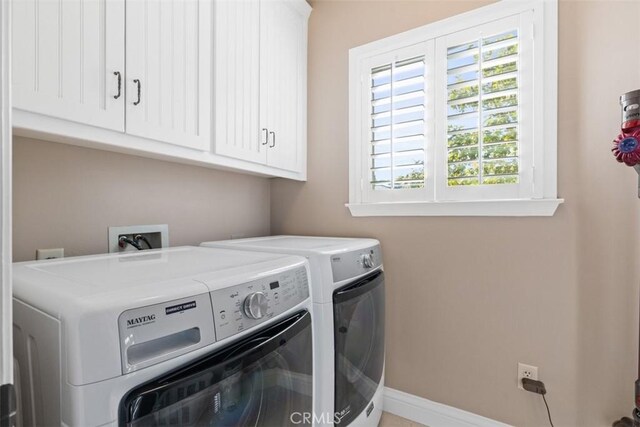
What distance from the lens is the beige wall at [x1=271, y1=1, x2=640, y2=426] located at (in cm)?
129

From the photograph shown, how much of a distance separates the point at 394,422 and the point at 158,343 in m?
1.56

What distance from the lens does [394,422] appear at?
5.57 ft

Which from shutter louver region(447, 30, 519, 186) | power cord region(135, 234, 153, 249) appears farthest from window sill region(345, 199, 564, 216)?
power cord region(135, 234, 153, 249)

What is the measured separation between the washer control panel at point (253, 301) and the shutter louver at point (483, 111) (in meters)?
1.11

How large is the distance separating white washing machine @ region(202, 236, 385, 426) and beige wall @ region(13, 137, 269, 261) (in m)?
0.35

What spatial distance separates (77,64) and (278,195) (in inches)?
54.0

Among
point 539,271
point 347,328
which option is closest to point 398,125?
point 539,271

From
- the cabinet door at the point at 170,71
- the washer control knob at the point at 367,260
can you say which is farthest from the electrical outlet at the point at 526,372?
the cabinet door at the point at 170,71

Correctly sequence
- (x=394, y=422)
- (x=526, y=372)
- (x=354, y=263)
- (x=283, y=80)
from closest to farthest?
(x=354, y=263) < (x=526, y=372) < (x=394, y=422) < (x=283, y=80)

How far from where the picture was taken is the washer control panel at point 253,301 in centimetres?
72

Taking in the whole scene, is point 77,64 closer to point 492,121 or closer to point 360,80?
point 360,80

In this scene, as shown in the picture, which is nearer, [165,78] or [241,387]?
[241,387]

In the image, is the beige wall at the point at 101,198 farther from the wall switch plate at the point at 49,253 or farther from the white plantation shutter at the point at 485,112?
the white plantation shutter at the point at 485,112

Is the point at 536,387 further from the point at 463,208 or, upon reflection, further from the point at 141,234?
the point at 141,234
